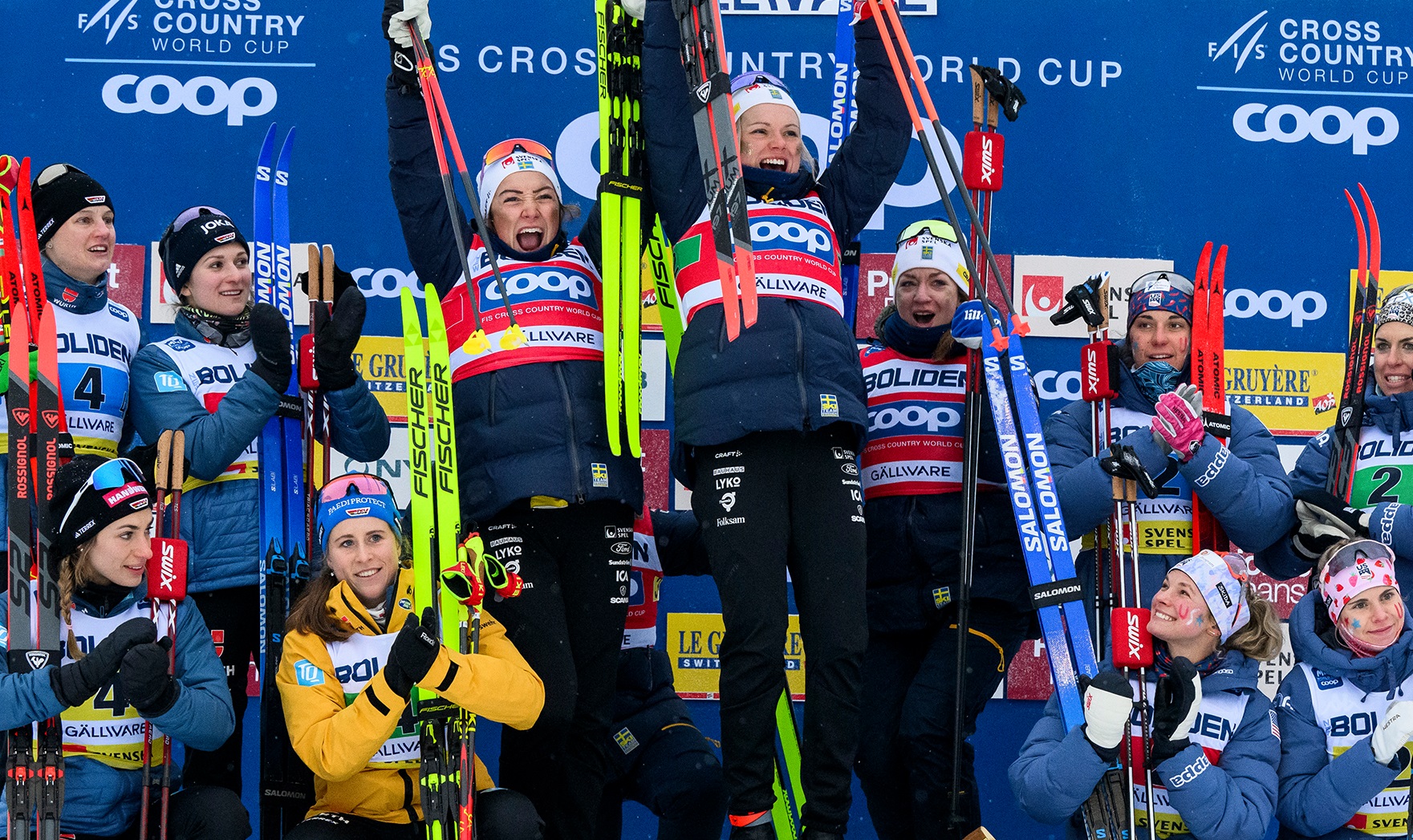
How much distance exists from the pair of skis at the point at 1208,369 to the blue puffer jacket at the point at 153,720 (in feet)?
8.76

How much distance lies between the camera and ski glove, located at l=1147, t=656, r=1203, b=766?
368 cm

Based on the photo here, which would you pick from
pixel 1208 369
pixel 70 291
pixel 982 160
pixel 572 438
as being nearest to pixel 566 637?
pixel 572 438

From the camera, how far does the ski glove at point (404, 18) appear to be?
4074 mm

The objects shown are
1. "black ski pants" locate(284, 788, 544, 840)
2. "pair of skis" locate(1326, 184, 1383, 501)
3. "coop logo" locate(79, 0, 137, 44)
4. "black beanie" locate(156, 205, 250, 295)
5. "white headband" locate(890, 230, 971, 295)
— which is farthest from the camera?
"coop logo" locate(79, 0, 137, 44)

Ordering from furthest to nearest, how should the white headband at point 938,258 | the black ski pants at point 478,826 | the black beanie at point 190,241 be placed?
the white headband at point 938,258
the black beanie at point 190,241
the black ski pants at point 478,826

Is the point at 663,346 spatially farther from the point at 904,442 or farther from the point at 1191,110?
the point at 1191,110

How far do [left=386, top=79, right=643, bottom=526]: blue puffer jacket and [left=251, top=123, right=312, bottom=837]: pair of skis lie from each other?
0.51 meters

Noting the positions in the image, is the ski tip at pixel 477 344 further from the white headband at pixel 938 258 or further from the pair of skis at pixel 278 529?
the white headband at pixel 938 258

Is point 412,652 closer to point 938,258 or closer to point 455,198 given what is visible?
point 455,198

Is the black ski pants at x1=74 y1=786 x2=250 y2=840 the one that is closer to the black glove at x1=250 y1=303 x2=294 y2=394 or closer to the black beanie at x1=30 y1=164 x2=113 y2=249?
the black glove at x1=250 y1=303 x2=294 y2=394

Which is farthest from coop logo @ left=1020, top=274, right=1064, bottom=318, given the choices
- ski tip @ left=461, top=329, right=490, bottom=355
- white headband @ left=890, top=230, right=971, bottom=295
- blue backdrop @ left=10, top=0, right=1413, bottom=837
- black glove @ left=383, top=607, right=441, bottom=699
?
black glove @ left=383, top=607, right=441, bottom=699

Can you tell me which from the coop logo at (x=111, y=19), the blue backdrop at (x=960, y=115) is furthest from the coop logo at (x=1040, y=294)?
the coop logo at (x=111, y=19)

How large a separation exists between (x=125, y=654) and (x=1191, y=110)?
4.18 metres

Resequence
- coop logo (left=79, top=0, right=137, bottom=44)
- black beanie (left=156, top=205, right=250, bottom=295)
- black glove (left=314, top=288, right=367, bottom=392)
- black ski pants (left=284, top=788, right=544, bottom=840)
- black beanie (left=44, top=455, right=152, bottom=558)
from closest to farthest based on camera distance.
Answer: black ski pants (left=284, top=788, right=544, bottom=840) < black beanie (left=44, top=455, right=152, bottom=558) < black glove (left=314, top=288, right=367, bottom=392) < black beanie (left=156, top=205, right=250, bottom=295) < coop logo (left=79, top=0, right=137, bottom=44)
